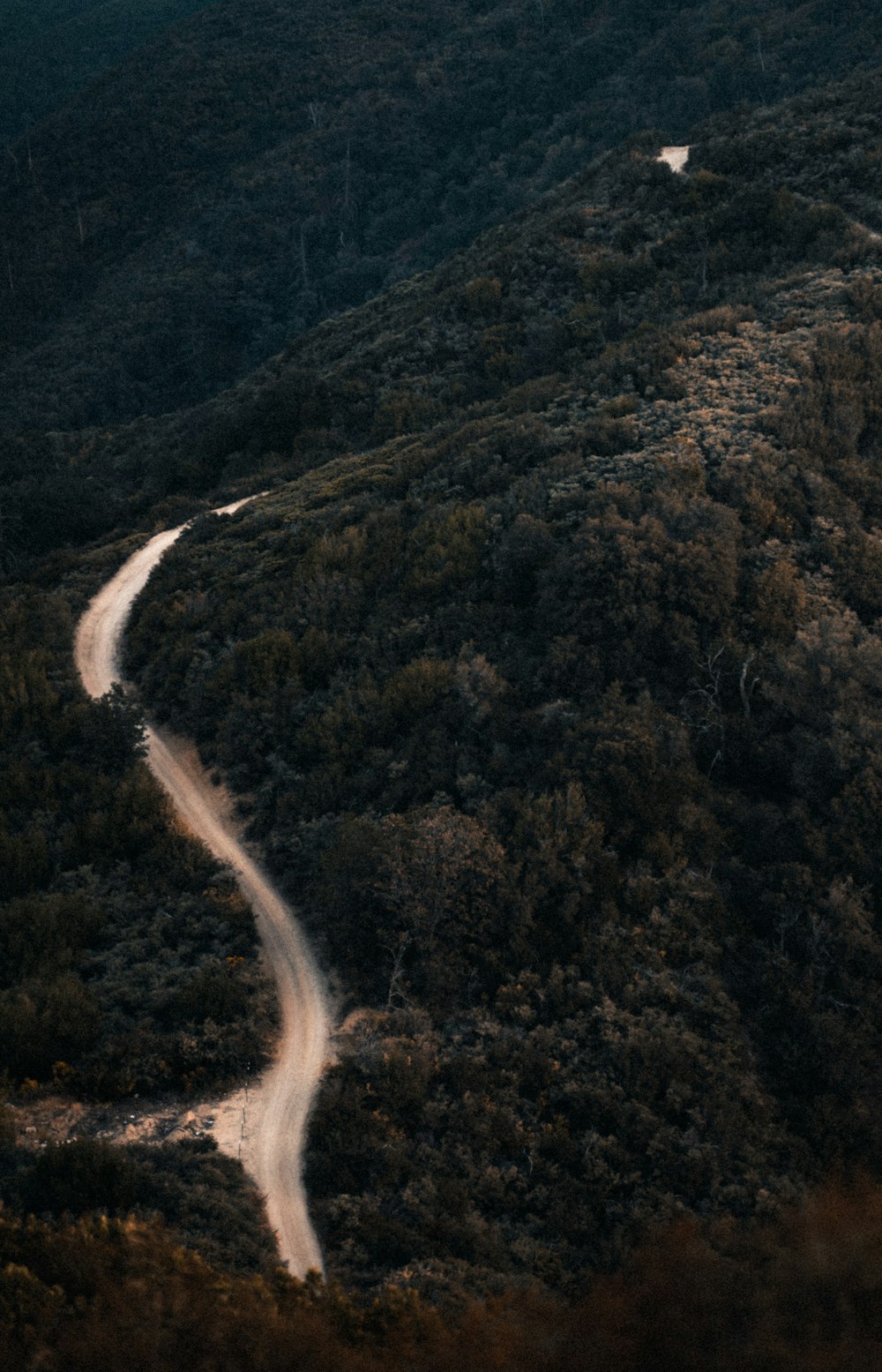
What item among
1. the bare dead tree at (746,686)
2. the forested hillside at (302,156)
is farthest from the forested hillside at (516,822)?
the forested hillside at (302,156)

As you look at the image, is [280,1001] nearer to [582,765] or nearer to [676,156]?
[582,765]

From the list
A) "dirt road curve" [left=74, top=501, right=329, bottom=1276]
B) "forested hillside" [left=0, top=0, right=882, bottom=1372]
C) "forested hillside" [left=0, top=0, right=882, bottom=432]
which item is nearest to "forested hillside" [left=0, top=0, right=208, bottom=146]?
"forested hillside" [left=0, top=0, right=882, bottom=432]

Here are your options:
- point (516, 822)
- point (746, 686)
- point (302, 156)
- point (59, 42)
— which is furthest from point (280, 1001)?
point (59, 42)

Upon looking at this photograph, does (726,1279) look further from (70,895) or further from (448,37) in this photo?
(448,37)

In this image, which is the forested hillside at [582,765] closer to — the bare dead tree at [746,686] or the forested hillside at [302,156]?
the bare dead tree at [746,686]

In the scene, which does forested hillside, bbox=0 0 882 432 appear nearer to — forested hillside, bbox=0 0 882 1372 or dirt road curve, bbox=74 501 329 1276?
forested hillside, bbox=0 0 882 1372

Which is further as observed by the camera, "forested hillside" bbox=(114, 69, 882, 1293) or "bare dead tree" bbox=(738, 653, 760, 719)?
"bare dead tree" bbox=(738, 653, 760, 719)

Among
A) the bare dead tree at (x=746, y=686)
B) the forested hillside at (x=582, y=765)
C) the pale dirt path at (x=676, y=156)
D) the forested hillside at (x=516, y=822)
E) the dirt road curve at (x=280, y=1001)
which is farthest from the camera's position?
the pale dirt path at (x=676, y=156)
